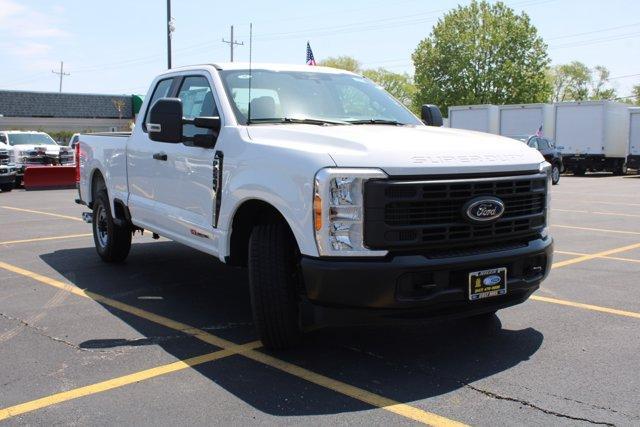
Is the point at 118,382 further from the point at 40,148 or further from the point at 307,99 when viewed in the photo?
the point at 40,148

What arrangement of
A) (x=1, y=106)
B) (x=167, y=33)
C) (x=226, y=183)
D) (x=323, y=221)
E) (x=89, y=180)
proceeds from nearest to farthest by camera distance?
(x=323, y=221), (x=226, y=183), (x=89, y=180), (x=167, y=33), (x=1, y=106)

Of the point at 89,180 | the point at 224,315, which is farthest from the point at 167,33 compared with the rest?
the point at 224,315

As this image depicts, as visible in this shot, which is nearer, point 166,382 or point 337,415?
point 337,415

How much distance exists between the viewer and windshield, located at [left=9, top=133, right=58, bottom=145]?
2327 centimetres

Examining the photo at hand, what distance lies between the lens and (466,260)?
3.98m

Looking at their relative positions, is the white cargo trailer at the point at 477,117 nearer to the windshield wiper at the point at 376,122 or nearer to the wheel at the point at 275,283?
the windshield wiper at the point at 376,122

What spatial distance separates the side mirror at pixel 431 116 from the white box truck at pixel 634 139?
92.1 feet

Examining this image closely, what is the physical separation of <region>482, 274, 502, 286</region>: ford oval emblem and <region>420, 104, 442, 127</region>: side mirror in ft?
7.99

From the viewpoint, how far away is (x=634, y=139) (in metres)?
31.4

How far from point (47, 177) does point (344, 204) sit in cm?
1963

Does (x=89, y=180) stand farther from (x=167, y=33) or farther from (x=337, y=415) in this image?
(x=167, y=33)

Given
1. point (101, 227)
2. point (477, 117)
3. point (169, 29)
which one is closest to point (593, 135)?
point (477, 117)

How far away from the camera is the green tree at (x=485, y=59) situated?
53.8 m

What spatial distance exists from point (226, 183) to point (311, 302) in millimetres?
1229
